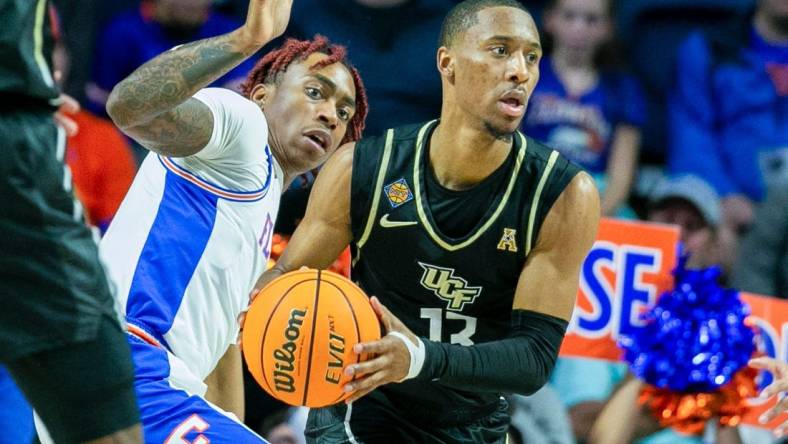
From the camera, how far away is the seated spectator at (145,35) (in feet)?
24.3

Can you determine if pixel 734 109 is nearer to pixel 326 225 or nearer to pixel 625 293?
pixel 625 293

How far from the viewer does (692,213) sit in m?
7.20

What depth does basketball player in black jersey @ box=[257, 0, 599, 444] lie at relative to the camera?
416 cm

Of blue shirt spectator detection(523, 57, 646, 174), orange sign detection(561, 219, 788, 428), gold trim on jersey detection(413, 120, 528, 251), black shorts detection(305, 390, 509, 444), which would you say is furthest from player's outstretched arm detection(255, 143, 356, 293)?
blue shirt spectator detection(523, 57, 646, 174)

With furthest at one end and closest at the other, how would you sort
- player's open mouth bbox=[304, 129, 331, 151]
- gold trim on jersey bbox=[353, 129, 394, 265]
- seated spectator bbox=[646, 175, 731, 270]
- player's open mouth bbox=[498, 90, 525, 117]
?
1. seated spectator bbox=[646, 175, 731, 270]
2. player's open mouth bbox=[304, 129, 331, 151]
3. gold trim on jersey bbox=[353, 129, 394, 265]
4. player's open mouth bbox=[498, 90, 525, 117]

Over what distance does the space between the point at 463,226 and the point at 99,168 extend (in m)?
3.15

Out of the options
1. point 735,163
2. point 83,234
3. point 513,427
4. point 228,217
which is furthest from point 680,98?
point 83,234

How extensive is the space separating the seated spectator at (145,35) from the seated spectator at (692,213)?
101 inches

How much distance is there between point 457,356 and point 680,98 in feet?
14.5

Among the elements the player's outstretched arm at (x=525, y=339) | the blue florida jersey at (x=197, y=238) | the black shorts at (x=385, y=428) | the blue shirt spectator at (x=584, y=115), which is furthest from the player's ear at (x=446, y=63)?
the blue shirt spectator at (x=584, y=115)

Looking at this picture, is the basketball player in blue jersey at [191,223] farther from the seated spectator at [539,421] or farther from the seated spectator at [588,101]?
the seated spectator at [588,101]

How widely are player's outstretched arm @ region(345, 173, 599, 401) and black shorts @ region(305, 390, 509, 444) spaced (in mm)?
402

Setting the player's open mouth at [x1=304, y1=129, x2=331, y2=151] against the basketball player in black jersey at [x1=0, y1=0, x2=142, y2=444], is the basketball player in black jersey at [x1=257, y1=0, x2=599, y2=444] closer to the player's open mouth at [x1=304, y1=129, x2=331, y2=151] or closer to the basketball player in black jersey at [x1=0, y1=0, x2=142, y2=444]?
the player's open mouth at [x1=304, y1=129, x2=331, y2=151]

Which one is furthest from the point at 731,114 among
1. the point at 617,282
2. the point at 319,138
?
the point at 319,138
